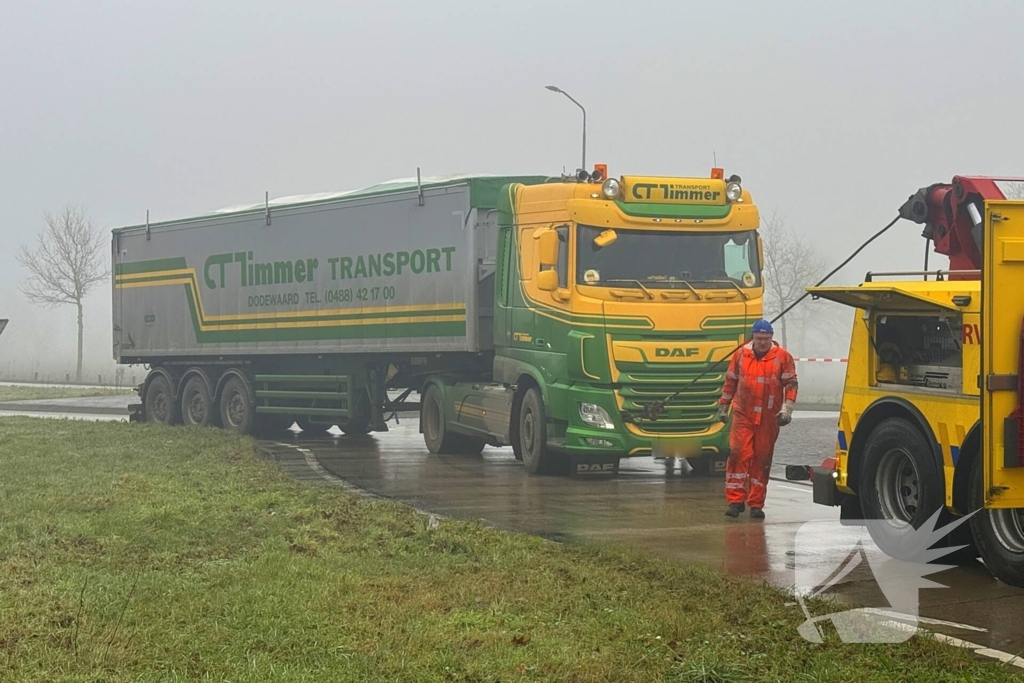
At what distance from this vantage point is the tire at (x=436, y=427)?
18.9 m

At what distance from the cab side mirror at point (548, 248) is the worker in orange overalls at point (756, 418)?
148 inches

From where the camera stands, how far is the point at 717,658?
6.30m

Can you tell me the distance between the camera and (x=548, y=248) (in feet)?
51.1

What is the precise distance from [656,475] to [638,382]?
163 centimetres

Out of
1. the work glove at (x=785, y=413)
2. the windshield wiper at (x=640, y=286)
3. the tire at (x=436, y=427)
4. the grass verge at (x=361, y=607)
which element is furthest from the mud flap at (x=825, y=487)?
the tire at (x=436, y=427)

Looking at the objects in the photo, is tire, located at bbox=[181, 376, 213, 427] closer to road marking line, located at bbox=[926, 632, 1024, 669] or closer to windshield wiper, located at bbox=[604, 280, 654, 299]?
windshield wiper, located at bbox=[604, 280, 654, 299]

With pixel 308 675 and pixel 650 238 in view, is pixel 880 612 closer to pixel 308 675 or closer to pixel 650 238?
pixel 308 675

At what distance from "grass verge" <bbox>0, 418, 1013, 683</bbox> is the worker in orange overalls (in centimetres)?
268

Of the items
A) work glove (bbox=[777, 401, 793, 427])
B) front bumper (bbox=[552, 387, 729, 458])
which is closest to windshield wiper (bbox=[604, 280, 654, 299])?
front bumper (bbox=[552, 387, 729, 458])

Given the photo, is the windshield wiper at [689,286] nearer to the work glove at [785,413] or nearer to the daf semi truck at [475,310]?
the daf semi truck at [475,310]

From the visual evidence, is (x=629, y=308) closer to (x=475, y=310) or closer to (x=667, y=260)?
(x=667, y=260)

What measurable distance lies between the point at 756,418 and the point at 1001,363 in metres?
4.09

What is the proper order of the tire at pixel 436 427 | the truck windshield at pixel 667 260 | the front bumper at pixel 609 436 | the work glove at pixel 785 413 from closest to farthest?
the work glove at pixel 785 413 < the front bumper at pixel 609 436 < the truck windshield at pixel 667 260 < the tire at pixel 436 427

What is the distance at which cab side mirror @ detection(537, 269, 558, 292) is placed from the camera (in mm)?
15523
